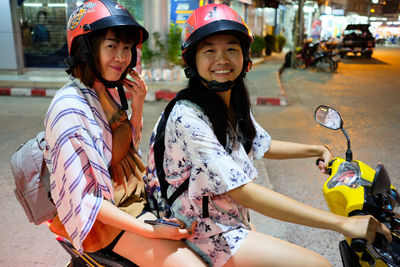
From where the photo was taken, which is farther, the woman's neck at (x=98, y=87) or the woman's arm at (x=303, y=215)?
the woman's neck at (x=98, y=87)

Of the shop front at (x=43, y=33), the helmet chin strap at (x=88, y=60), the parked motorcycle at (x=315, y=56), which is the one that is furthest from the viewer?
the parked motorcycle at (x=315, y=56)

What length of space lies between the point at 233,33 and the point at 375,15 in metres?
67.4

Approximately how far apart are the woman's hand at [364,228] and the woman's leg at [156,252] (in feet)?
1.99

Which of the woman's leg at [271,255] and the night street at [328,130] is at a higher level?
the woman's leg at [271,255]

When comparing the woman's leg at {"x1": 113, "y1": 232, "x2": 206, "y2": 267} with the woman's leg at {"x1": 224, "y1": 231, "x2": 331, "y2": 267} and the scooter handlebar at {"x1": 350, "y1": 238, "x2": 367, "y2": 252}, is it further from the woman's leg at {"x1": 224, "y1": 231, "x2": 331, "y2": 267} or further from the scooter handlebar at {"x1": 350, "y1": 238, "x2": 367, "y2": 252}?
the scooter handlebar at {"x1": 350, "y1": 238, "x2": 367, "y2": 252}

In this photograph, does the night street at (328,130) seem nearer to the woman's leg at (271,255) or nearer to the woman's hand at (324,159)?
the woman's hand at (324,159)

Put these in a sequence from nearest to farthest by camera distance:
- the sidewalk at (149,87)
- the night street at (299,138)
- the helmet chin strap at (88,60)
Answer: the helmet chin strap at (88,60)
the night street at (299,138)
the sidewalk at (149,87)

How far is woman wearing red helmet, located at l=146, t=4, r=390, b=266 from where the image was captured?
152 centimetres

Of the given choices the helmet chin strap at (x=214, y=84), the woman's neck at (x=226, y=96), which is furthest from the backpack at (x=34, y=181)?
the woman's neck at (x=226, y=96)

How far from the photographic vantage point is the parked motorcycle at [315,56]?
596 inches

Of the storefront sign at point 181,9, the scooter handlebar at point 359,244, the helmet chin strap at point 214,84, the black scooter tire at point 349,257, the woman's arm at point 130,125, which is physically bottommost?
the black scooter tire at point 349,257

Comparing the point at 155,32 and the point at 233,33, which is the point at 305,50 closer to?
the point at 155,32

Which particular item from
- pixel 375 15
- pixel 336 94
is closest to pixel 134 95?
pixel 336 94

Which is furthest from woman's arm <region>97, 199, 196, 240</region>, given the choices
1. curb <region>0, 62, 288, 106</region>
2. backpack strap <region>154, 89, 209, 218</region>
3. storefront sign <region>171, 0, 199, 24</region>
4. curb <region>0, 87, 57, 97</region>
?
→ storefront sign <region>171, 0, 199, 24</region>
